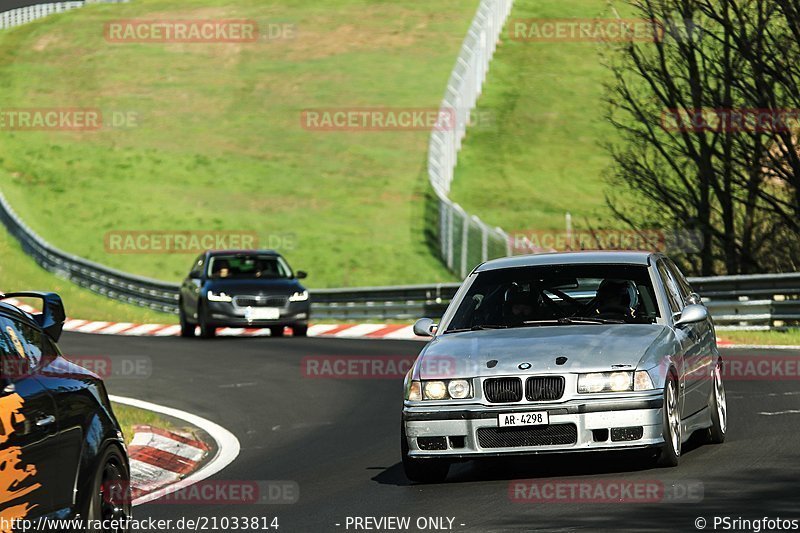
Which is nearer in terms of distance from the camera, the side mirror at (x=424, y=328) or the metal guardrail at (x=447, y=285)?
the side mirror at (x=424, y=328)

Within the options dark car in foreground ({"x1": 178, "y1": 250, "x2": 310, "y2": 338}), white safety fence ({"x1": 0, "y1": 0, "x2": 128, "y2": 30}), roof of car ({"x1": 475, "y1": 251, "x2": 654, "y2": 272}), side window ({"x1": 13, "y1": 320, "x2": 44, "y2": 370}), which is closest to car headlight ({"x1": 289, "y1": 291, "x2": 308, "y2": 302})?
dark car in foreground ({"x1": 178, "y1": 250, "x2": 310, "y2": 338})

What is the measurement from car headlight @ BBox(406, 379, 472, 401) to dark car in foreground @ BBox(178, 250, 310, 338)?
18434 mm

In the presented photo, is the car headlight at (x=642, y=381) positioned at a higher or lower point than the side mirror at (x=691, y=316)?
lower

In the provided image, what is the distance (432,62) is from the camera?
269 ft

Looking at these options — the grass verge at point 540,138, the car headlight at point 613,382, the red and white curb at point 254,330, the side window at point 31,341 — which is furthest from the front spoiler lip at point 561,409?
the grass verge at point 540,138

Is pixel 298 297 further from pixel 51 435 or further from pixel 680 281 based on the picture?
pixel 51 435

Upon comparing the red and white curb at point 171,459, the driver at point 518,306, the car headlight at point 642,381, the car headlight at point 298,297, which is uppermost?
the driver at point 518,306

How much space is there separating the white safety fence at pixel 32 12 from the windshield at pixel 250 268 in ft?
224

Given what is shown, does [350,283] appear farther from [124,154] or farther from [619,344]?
[619,344]

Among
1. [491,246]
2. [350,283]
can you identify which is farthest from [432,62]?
[491,246]

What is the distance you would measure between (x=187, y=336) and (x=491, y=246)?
31.0 ft

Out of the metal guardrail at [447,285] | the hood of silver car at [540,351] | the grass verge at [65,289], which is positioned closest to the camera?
the hood of silver car at [540,351]

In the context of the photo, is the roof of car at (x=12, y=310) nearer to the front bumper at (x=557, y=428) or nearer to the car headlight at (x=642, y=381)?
the front bumper at (x=557, y=428)

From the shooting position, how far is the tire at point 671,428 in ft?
34.2
